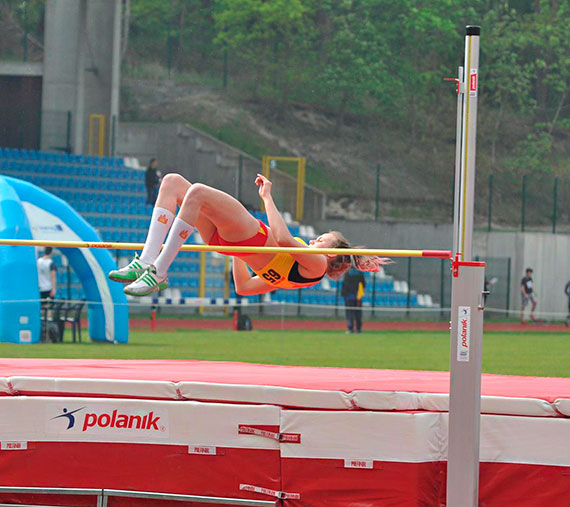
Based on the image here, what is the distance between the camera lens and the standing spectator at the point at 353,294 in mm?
17609

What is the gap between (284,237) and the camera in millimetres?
5000

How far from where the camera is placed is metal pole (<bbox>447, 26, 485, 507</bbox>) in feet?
13.8

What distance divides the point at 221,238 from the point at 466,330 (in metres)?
1.54

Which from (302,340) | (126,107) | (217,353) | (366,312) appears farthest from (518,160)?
(217,353)

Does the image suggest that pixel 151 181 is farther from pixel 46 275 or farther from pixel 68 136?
pixel 46 275

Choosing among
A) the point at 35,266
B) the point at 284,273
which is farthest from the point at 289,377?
the point at 35,266

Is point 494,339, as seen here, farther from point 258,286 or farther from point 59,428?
point 59,428

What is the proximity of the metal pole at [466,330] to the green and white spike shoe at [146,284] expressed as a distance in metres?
Result: 1.53

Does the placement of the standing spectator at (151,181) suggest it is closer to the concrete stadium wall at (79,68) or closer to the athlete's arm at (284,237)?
the concrete stadium wall at (79,68)

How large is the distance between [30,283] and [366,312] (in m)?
11.4

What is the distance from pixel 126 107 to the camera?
95.5ft

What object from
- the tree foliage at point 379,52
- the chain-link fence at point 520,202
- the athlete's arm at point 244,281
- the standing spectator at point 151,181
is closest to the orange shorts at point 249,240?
the athlete's arm at point 244,281

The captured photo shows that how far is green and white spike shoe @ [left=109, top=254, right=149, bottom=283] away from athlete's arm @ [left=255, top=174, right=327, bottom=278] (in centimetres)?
69

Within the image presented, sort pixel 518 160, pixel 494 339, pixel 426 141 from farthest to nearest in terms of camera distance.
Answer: pixel 426 141 → pixel 518 160 → pixel 494 339
